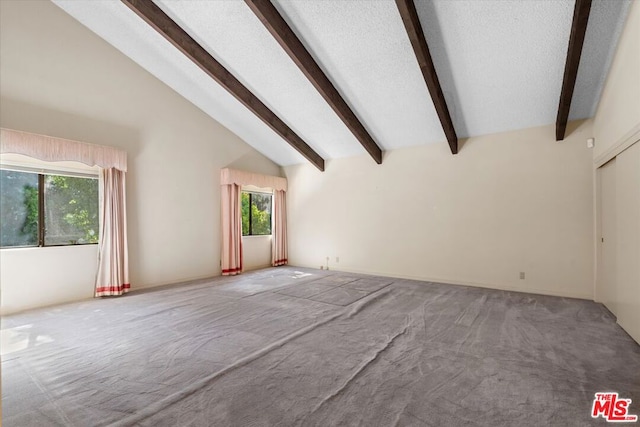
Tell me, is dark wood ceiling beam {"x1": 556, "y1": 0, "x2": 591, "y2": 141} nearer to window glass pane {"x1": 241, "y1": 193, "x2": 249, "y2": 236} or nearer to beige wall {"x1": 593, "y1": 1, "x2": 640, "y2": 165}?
beige wall {"x1": 593, "y1": 1, "x2": 640, "y2": 165}

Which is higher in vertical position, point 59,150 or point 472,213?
point 59,150

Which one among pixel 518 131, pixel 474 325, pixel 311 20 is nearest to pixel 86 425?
pixel 474 325

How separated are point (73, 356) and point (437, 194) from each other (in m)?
5.21

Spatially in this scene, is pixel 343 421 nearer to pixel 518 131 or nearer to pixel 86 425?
pixel 86 425

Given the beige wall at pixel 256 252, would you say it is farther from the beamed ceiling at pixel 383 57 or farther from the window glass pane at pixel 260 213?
the beamed ceiling at pixel 383 57

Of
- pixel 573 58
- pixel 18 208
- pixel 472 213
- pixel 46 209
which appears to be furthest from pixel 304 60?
pixel 18 208

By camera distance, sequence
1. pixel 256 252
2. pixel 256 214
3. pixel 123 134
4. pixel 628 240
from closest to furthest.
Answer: pixel 628 240 → pixel 123 134 → pixel 256 252 → pixel 256 214

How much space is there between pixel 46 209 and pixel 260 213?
379 centimetres

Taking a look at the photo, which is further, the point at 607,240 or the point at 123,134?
the point at 123,134

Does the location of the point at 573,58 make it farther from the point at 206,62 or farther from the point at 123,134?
the point at 123,134

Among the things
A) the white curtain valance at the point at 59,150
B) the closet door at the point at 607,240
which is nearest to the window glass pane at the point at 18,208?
the white curtain valance at the point at 59,150

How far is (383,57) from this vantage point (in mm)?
3865

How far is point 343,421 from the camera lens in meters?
1.88

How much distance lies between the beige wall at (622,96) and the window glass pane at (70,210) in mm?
6381
